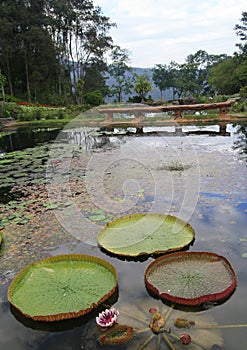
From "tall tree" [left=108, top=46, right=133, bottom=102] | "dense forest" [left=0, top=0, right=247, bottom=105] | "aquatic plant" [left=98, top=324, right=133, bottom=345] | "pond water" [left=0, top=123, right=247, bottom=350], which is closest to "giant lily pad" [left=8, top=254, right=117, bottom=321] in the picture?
"pond water" [left=0, top=123, right=247, bottom=350]

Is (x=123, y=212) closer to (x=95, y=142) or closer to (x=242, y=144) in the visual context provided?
(x=242, y=144)

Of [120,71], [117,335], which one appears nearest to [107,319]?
[117,335]

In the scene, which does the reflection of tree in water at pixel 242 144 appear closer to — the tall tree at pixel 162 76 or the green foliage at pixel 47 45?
the green foliage at pixel 47 45

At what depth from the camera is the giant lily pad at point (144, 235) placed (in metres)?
2.83

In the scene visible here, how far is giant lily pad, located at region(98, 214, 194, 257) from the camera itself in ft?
9.29

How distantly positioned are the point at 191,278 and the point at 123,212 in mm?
1650

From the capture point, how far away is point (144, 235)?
10.0 ft

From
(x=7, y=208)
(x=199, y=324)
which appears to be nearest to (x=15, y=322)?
(x=199, y=324)

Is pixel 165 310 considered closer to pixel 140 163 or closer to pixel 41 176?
pixel 41 176

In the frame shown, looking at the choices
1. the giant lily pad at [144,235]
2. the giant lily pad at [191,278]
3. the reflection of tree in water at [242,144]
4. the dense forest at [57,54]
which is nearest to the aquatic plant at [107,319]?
the giant lily pad at [191,278]

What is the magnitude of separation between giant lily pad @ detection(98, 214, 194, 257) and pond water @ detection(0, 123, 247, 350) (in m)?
0.11

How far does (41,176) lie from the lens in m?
5.62

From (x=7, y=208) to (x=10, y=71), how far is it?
2526cm

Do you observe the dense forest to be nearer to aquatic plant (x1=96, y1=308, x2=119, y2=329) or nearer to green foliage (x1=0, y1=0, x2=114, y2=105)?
green foliage (x1=0, y1=0, x2=114, y2=105)
